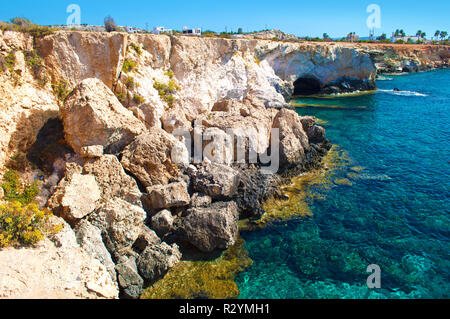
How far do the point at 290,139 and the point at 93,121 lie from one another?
1463cm

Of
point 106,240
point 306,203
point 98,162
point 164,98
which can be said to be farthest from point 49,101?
point 306,203

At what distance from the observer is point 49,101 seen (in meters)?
19.3

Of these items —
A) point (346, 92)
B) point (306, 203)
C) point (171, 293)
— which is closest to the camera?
point (171, 293)

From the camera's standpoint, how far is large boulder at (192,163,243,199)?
17.3 meters

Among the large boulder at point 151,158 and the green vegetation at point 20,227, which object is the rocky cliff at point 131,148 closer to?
the large boulder at point 151,158

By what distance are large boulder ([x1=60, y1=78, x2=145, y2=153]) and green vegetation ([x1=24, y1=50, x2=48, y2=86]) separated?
339 centimetres

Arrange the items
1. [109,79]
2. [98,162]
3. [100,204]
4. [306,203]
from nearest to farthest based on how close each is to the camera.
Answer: [100,204]
[98,162]
[306,203]
[109,79]

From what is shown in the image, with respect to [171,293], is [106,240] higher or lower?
higher

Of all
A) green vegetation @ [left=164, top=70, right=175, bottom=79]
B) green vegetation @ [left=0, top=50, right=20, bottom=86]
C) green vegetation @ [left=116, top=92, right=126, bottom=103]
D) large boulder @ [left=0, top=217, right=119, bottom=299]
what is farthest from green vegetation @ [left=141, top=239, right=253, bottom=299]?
green vegetation @ [left=164, top=70, right=175, bottom=79]

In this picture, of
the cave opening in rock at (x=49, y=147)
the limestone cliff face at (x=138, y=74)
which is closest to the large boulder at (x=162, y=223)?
the cave opening in rock at (x=49, y=147)

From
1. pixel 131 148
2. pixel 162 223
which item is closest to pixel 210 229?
pixel 162 223

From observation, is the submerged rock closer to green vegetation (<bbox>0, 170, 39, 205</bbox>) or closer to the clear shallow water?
the clear shallow water

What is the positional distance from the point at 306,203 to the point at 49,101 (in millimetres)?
18581

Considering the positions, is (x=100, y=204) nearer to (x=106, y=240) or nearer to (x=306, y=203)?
(x=106, y=240)
